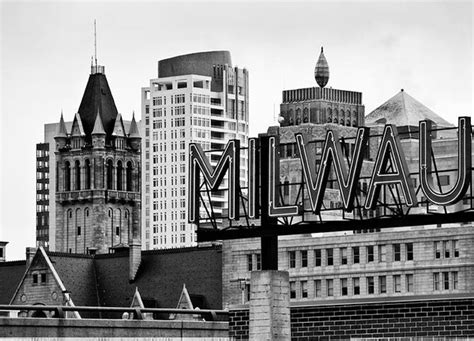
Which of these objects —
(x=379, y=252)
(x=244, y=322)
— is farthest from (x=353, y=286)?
(x=244, y=322)

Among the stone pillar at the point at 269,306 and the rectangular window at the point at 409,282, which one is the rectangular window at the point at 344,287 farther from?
the stone pillar at the point at 269,306

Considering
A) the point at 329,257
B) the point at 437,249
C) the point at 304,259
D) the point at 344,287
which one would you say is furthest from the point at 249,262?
the point at 437,249

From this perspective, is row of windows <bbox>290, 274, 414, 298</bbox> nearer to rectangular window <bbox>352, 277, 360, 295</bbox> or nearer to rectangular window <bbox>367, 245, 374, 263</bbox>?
rectangular window <bbox>352, 277, 360, 295</bbox>

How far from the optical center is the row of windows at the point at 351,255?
18100 centimetres

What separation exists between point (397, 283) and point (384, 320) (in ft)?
396

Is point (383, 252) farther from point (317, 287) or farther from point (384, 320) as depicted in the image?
point (384, 320)

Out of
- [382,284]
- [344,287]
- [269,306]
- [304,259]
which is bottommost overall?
[269,306]

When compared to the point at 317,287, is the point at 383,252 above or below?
above

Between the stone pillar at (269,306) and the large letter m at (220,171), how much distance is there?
130 inches

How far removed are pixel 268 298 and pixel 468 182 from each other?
700 centimetres

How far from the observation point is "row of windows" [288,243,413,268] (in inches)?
7126

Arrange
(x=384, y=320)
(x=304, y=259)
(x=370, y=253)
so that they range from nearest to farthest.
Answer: (x=384, y=320)
(x=370, y=253)
(x=304, y=259)

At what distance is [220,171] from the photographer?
207 ft

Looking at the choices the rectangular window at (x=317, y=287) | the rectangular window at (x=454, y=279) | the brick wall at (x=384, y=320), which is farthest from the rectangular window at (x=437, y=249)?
the brick wall at (x=384, y=320)
